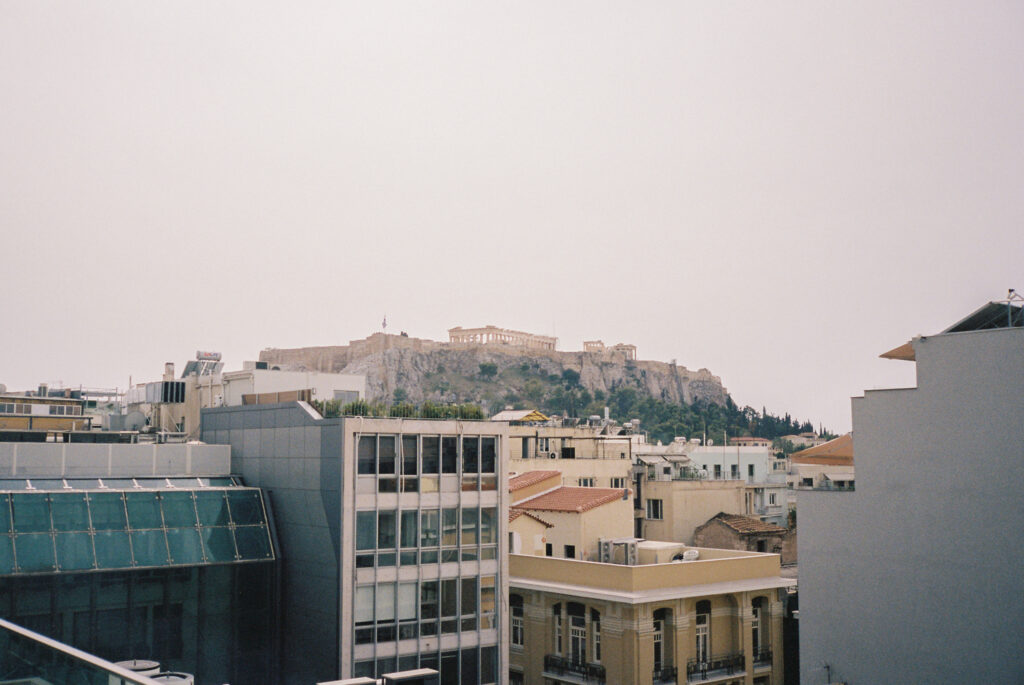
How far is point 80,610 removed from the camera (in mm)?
22453

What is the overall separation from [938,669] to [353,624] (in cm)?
1475

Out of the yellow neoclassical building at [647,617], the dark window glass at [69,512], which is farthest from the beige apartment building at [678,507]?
the dark window glass at [69,512]

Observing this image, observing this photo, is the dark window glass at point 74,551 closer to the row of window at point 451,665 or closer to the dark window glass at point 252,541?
the dark window glass at point 252,541

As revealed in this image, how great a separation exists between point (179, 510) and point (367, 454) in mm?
5803

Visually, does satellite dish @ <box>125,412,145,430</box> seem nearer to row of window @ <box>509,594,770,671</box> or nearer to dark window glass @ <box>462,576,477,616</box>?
row of window @ <box>509,594,770,671</box>

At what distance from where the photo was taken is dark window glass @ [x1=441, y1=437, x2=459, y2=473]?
26.4 meters

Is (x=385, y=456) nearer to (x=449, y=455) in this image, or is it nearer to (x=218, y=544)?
(x=449, y=455)

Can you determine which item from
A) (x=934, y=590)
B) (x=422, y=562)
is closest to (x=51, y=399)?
(x=422, y=562)

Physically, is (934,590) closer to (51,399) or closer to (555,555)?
(555,555)

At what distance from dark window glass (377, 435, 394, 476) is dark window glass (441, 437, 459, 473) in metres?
1.66

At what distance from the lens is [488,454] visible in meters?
27.5

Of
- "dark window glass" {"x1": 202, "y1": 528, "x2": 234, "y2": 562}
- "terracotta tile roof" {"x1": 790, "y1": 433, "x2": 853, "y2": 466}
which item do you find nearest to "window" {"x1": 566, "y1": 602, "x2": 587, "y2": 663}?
"terracotta tile roof" {"x1": 790, "y1": 433, "x2": 853, "y2": 466}

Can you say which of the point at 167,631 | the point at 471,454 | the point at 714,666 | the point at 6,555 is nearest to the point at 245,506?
the point at 167,631

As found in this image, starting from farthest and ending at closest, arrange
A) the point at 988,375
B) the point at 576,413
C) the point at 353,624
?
the point at 576,413, the point at 353,624, the point at 988,375
